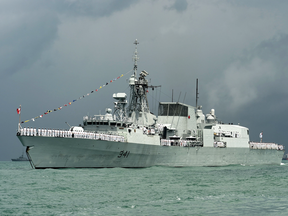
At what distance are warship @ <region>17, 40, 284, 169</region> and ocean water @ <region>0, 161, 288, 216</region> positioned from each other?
513cm

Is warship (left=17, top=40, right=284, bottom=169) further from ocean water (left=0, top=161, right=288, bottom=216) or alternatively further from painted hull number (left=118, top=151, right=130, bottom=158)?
ocean water (left=0, top=161, right=288, bottom=216)

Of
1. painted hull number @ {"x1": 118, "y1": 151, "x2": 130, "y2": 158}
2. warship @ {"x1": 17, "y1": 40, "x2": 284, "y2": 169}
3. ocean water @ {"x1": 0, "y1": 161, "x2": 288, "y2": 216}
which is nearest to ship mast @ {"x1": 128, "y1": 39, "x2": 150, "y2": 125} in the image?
warship @ {"x1": 17, "y1": 40, "x2": 284, "y2": 169}

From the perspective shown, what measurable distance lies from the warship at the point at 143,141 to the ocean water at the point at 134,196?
16.8 feet

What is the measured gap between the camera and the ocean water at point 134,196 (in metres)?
17.0

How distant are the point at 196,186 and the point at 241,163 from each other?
97.4 ft

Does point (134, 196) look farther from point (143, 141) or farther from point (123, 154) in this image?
point (143, 141)

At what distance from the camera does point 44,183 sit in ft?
80.4

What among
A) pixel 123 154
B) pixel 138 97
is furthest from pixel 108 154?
pixel 138 97

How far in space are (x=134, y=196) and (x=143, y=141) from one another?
728 inches


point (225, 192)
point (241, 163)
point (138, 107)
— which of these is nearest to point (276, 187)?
point (225, 192)

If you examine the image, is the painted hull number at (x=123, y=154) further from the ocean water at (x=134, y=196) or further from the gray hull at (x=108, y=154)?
the ocean water at (x=134, y=196)

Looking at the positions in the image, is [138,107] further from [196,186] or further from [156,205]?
[156,205]

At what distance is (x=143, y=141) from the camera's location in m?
39.1

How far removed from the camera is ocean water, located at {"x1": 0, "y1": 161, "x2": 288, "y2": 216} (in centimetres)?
1703
